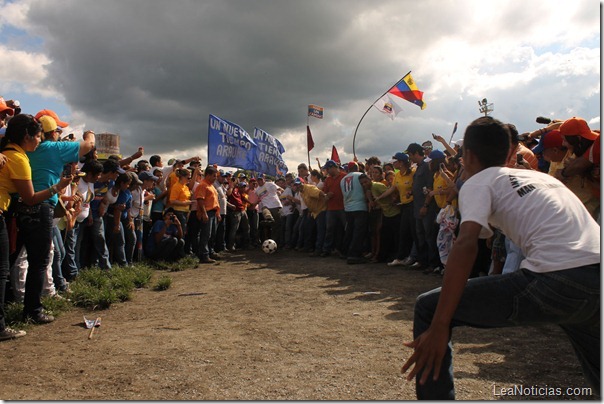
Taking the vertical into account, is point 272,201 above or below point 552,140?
below

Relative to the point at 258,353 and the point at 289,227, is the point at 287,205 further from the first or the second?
the point at 258,353

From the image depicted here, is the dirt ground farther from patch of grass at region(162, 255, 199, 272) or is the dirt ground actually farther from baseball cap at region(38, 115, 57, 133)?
patch of grass at region(162, 255, 199, 272)

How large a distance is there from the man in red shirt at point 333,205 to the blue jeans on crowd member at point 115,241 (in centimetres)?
483

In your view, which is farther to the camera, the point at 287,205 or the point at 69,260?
the point at 287,205

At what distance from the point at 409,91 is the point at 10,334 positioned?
43.5 feet

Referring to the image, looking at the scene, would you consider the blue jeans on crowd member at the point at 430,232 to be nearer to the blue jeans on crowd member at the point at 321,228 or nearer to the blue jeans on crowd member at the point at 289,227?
the blue jeans on crowd member at the point at 321,228

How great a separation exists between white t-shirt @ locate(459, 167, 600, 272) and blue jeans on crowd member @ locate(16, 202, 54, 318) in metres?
4.32

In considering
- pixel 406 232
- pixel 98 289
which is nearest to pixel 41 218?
pixel 98 289

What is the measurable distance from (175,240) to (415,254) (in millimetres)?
5033

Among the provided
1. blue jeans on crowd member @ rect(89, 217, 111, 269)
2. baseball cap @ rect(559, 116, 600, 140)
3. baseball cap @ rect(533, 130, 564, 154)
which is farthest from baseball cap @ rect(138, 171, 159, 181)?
baseball cap @ rect(559, 116, 600, 140)

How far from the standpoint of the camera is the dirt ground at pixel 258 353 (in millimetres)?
3363

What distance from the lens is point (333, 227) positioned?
37.1ft

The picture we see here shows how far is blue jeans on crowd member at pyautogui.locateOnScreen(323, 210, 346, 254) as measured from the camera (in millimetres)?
11266

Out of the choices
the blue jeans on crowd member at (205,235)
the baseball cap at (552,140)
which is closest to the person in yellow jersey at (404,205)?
the baseball cap at (552,140)
